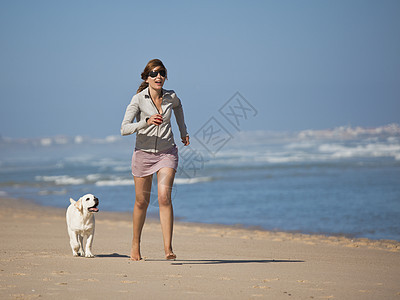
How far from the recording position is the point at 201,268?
559cm

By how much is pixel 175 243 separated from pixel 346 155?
28803 millimetres

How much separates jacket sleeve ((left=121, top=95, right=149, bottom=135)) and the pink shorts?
339 mm

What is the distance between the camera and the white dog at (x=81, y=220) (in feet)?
19.9

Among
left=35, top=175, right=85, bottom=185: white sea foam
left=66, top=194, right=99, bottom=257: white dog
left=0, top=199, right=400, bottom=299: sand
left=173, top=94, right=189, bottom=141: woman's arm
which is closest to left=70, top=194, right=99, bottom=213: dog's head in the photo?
left=66, top=194, right=99, bottom=257: white dog

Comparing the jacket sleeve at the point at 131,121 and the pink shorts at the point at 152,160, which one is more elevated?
the jacket sleeve at the point at 131,121

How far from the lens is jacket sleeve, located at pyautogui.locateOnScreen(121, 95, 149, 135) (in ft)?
17.8

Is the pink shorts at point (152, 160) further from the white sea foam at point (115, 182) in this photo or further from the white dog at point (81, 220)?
the white sea foam at point (115, 182)

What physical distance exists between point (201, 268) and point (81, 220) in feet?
4.94

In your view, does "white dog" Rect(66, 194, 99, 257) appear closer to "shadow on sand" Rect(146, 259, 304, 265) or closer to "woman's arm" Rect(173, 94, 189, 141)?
"shadow on sand" Rect(146, 259, 304, 265)

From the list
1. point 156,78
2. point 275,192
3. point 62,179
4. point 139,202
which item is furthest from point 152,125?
point 62,179

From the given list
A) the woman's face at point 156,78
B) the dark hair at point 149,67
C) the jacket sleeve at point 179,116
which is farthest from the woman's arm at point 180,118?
the dark hair at point 149,67

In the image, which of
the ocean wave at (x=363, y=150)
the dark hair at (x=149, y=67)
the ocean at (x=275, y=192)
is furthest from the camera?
the ocean wave at (x=363, y=150)

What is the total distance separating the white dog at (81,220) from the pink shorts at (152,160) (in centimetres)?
69

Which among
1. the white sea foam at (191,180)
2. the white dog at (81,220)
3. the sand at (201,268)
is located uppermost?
the white sea foam at (191,180)
